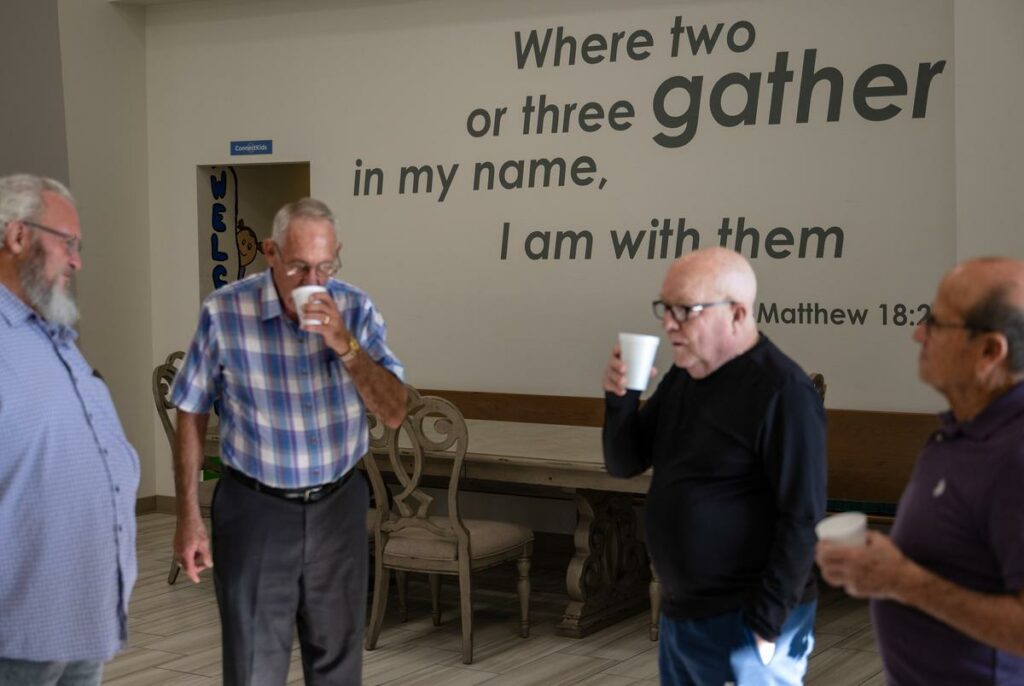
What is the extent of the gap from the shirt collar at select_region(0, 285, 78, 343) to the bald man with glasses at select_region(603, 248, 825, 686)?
1.20 metres

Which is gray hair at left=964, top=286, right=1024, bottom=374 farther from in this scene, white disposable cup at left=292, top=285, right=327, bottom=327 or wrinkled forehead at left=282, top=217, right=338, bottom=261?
wrinkled forehead at left=282, top=217, right=338, bottom=261

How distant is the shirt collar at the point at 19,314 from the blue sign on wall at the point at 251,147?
582cm

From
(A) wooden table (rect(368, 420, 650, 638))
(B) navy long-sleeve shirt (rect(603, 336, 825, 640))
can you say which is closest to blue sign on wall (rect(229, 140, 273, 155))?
(A) wooden table (rect(368, 420, 650, 638))

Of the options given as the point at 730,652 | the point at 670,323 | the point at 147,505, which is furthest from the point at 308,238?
the point at 147,505

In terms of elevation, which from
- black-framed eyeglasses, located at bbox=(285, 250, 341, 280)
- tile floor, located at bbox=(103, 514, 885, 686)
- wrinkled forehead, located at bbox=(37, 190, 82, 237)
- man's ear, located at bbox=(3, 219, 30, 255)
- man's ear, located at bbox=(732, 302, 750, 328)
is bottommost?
tile floor, located at bbox=(103, 514, 885, 686)

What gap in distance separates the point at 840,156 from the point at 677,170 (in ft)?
2.95

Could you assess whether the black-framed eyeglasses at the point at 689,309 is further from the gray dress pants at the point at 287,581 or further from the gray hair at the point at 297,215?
the gray dress pants at the point at 287,581

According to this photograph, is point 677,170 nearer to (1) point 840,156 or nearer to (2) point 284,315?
(1) point 840,156

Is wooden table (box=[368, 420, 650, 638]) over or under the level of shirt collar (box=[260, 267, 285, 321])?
under

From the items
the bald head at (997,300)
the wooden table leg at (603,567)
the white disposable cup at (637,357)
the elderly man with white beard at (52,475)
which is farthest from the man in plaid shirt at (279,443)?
the wooden table leg at (603,567)

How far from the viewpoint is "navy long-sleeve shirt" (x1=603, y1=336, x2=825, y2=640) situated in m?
2.50

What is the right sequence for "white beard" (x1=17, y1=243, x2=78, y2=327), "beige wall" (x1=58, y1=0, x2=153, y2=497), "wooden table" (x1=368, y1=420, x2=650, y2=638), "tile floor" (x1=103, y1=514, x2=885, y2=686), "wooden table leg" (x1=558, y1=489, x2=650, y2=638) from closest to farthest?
"white beard" (x1=17, y1=243, x2=78, y2=327) → "tile floor" (x1=103, y1=514, x2=885, y2=686) → "wooden table" (x1=368, y1=420, x2=650, y2=638) → "wooden table leg" (x1=558, y1=489, x2=650, y2=638) → "beige wall" (x1=58, y1=0, x2=153, y2=497)

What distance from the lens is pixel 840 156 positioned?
6547mm

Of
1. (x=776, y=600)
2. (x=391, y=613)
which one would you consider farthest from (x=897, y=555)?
(x=391, y=613)
